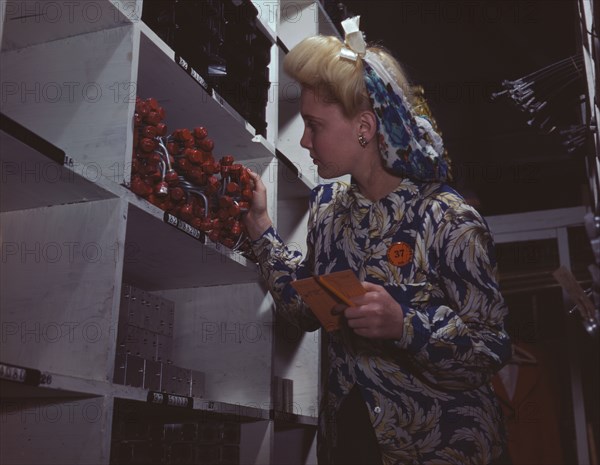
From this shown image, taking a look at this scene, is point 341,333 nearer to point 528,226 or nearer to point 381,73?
point 381,73

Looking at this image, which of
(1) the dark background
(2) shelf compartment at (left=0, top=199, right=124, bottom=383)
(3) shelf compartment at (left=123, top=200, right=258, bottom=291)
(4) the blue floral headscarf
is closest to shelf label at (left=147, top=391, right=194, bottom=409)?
(2) shelf compartment at (left=0, top=199, right=124, bottom=383)

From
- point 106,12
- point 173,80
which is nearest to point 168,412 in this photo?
point 173,80

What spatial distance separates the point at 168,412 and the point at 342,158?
1.04 metres

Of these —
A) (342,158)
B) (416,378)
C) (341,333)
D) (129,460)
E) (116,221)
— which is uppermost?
(342,158)

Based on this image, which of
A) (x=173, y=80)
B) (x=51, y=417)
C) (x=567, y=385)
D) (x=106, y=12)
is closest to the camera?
(x=51, y=417)

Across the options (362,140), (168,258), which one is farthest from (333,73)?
(168,258)

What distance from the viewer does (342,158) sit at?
6.30 feet

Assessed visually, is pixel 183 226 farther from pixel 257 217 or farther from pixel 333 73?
pixel 333 73

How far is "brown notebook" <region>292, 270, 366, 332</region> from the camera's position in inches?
59.6

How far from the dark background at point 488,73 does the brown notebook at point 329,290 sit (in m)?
1.89

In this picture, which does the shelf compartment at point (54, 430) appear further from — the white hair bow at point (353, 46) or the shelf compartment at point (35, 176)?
the white hair bow at point (353, 46)

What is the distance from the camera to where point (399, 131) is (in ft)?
5.83

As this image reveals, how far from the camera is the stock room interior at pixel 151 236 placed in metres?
1.59

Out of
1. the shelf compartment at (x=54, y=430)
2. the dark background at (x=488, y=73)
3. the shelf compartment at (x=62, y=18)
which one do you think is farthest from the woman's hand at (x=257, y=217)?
the dark background at (x=488, y=73)
